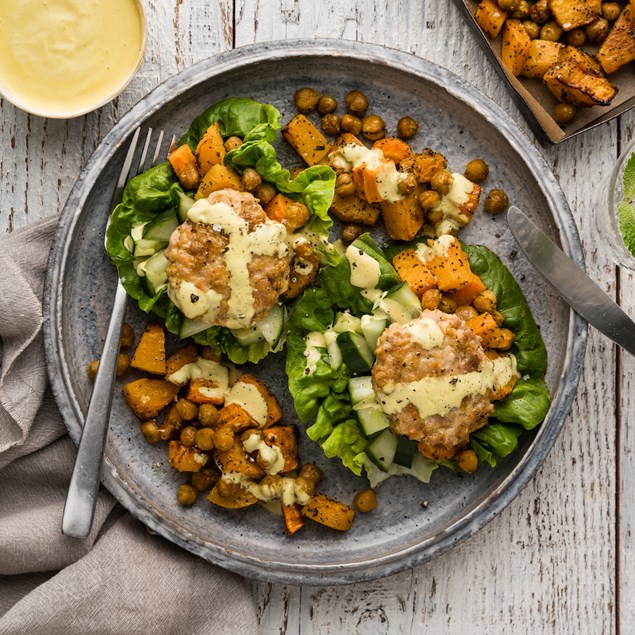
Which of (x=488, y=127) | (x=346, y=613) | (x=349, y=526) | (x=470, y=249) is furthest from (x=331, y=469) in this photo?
(x=488, y=127)

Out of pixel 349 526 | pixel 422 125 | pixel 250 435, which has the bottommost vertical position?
pixel 349 526

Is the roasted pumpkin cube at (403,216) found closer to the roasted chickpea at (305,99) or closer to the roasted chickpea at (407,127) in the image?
the roasted chickpea at (407,127)

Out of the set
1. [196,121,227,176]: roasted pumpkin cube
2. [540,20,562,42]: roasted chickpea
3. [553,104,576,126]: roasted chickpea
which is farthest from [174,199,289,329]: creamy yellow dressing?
[540,20,562,42]: roasted chickpea

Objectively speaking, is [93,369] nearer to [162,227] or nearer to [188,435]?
[188,435]

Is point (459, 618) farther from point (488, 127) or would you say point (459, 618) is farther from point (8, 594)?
point (488, 127)

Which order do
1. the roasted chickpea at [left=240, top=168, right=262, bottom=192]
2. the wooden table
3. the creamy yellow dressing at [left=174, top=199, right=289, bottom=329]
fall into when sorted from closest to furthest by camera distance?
the creamy yellow dressing at [left=174, top=199, right=289, bottom=329]
the roasted chickpea at [left=240, top=168, right=262, bottom=192]
the wooden table

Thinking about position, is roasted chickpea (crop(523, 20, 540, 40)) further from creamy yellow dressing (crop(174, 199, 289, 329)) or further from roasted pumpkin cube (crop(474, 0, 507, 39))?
creamy yellow dressing (crop(174, 199, 289, 329))

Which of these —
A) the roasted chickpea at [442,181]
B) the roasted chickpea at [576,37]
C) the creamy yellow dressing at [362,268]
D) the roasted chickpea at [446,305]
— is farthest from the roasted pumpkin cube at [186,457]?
the roasted chickpea at [576,37]
